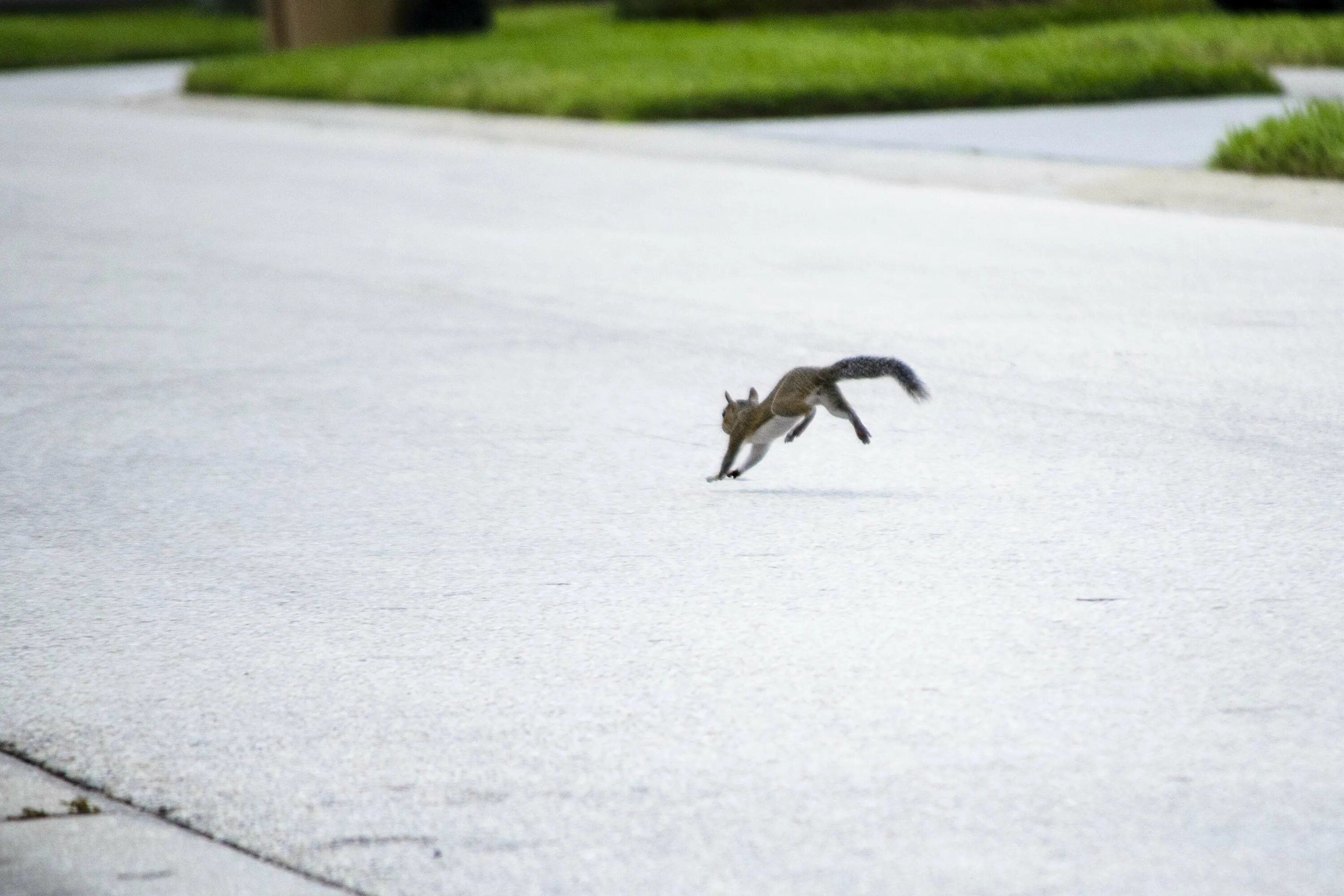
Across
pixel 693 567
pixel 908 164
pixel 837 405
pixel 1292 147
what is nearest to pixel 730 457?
pixel 837 405

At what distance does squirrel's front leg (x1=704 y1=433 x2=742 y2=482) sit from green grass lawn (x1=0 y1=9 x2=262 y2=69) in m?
33.1

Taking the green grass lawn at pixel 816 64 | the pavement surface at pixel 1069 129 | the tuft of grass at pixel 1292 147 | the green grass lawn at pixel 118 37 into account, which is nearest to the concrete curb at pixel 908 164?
the tuft of grass at pixel 1292 147

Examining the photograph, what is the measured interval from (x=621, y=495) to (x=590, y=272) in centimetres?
470

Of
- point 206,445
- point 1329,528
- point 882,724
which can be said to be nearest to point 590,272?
point 206,445

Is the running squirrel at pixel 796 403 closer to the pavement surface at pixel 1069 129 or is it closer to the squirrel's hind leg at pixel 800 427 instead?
the squirrel's hind leg at pixel 800 427

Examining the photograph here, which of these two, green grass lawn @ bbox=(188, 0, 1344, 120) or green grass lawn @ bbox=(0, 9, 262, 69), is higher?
green grass lawn @ bbox=(188, 0, 1344, 120)

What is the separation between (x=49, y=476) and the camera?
6902mm

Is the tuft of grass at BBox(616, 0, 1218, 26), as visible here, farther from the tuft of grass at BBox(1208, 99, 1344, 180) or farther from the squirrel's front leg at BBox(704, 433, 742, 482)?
the squirrel's front leg at BBox(704, 433, 742, 482)

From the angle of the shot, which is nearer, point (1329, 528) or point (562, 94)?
point (1329, 528)

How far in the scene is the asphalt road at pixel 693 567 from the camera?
384cm

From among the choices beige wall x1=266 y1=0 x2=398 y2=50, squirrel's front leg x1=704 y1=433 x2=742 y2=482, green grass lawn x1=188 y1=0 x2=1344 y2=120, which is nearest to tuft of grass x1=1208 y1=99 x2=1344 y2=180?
green grass lawn x1=188 y1=0 x2=1344 y2=120

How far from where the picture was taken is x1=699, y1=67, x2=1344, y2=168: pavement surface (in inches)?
627

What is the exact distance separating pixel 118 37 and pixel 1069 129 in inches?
1165

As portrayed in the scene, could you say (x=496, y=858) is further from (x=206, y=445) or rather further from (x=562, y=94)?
(x=562, y=94)
